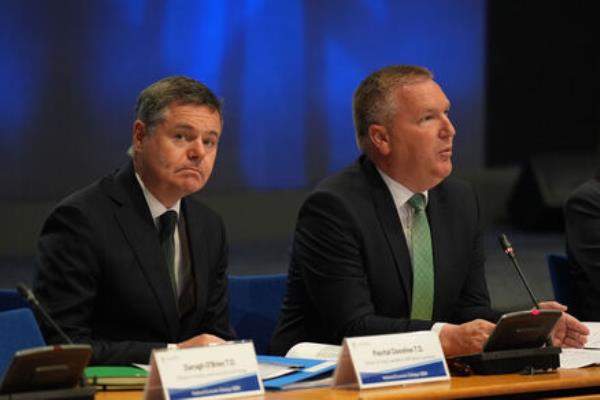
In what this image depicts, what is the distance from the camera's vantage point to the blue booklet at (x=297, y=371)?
285 centimetres

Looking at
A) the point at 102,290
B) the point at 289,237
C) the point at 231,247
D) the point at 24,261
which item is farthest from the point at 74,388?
the point at 289,237

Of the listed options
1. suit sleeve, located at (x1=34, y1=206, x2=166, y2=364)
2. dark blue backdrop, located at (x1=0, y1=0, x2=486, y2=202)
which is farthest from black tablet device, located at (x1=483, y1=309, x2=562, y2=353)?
dark blue backdrop, located at (x1=0, y1=0, x2=486, y2=202)

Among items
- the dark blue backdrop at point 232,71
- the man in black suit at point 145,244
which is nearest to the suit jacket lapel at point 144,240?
the man in black suit at point 145,244

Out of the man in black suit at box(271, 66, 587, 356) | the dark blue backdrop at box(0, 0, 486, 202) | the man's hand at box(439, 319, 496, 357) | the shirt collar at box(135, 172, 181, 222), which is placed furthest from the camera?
the dark blue backdrop at box(0, 0, 486, 202)

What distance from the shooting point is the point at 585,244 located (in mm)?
4398

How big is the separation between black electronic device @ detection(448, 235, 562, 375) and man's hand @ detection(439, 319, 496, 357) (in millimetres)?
54

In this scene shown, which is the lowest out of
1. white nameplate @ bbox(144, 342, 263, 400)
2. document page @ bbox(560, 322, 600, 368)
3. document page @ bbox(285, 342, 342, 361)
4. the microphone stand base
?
document page @ bbox(560, 322, 600, 368)

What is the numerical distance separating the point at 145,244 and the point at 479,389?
1.11 metres

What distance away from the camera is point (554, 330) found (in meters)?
3.33

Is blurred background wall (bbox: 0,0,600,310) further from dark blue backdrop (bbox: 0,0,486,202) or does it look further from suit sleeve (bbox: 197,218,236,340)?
suit sleeve (bbox: 197,218,236,340)

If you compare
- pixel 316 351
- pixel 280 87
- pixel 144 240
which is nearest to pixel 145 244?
pixel 144 240

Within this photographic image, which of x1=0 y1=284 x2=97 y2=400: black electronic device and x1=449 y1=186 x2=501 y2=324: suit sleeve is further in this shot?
x1=449 y1=186 x2=501 y2=324: suit sleeve

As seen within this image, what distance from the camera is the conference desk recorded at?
108 inches

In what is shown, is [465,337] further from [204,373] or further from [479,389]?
[204,373]
